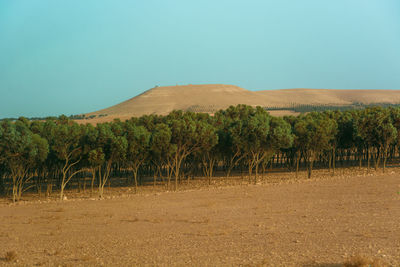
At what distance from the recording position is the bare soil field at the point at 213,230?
13978 millimetres

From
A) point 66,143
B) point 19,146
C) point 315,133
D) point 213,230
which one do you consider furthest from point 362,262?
point 315,133

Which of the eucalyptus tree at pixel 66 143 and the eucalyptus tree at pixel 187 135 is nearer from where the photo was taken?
the eucalyptus tree at pixel 66 143

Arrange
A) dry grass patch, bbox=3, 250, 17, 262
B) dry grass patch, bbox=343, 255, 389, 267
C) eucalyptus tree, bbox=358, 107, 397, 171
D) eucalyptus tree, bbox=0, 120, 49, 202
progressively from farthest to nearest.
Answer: eucalyptus tree, bbox=358, 107, 397, 171 → eucalyptus tree, bbox=0, 120, 49, 202 → dry grass patch, bbox=3, 250, 17, 262 → dry grass patch, bbox=343, 255, 389, 267

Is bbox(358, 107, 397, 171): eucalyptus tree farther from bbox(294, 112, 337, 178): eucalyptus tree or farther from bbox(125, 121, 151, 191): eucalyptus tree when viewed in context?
bbox(125, 121, 151, 191): eucalyptus tree

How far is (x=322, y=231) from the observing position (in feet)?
56.7

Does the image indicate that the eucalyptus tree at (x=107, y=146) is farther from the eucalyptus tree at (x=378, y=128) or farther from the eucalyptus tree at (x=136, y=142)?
the eucalyptus tree at (x=378, y=128)

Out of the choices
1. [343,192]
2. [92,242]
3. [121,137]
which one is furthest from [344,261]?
[121,137]

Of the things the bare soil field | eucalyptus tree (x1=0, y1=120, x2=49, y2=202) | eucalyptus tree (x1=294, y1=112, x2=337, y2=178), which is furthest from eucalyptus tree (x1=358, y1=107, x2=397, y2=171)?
eucalyptus tree (x1=0, y1=120, x2=49, y2=202)

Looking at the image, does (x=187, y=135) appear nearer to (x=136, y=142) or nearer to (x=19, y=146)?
(x=136, y=142)

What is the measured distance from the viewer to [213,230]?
19156mm

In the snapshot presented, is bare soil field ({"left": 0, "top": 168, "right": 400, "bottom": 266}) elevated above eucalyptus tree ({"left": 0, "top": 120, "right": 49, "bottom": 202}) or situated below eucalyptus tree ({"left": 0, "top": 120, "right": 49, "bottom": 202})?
below

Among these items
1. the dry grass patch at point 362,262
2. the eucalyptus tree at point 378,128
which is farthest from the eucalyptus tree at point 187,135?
the dry grass patch at point 362,262

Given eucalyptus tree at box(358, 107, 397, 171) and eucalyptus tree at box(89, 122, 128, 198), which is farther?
eucalyptus tree at box(358, 107, 397, 171)

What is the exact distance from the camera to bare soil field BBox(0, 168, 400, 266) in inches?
550
